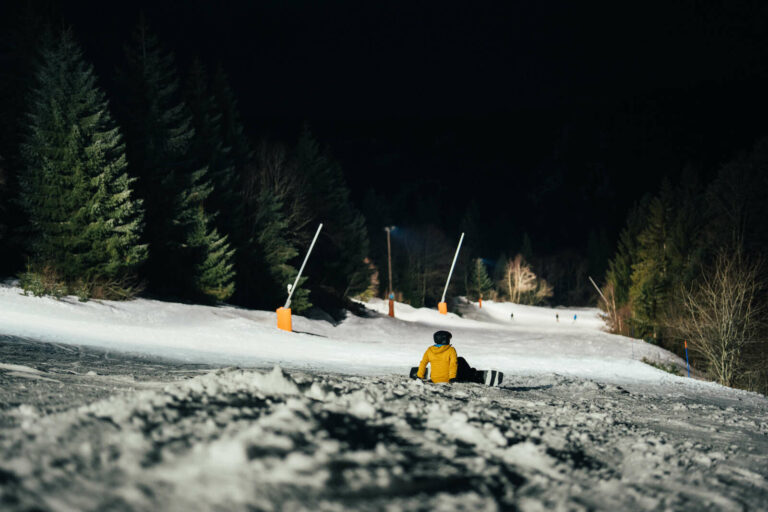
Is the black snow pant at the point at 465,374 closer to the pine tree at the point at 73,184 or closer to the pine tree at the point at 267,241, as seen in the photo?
the pine tree at the point at 73,184

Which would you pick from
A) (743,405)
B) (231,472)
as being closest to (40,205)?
(231,472)

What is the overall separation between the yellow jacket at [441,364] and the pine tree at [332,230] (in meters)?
30.8

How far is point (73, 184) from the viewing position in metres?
20.6

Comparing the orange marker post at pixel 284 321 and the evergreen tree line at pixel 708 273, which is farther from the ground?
the evergreen tree line at pixel 708 273

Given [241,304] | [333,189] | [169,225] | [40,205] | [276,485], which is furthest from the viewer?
[333,189]

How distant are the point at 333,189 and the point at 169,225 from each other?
864 inches

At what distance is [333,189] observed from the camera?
45781 millimetres

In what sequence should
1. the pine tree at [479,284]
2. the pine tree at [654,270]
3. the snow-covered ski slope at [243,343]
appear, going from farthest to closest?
1. the pine tree at [479,284]
2. the pine tree at [654,270]
3. the snow-covered ski slope at [243,343]

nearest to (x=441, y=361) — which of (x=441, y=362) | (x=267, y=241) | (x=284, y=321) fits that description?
(x=441, y=362)

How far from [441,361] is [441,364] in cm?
5

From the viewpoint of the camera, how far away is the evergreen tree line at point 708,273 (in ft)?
71.7

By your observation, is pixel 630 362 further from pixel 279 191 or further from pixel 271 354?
pixel 279 191

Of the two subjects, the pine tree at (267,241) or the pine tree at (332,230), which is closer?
the pine tree at (267,241)

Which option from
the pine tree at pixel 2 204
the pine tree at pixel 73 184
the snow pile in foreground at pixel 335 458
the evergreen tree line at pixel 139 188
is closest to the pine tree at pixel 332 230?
the evergreen tree line at pixel 139 188
